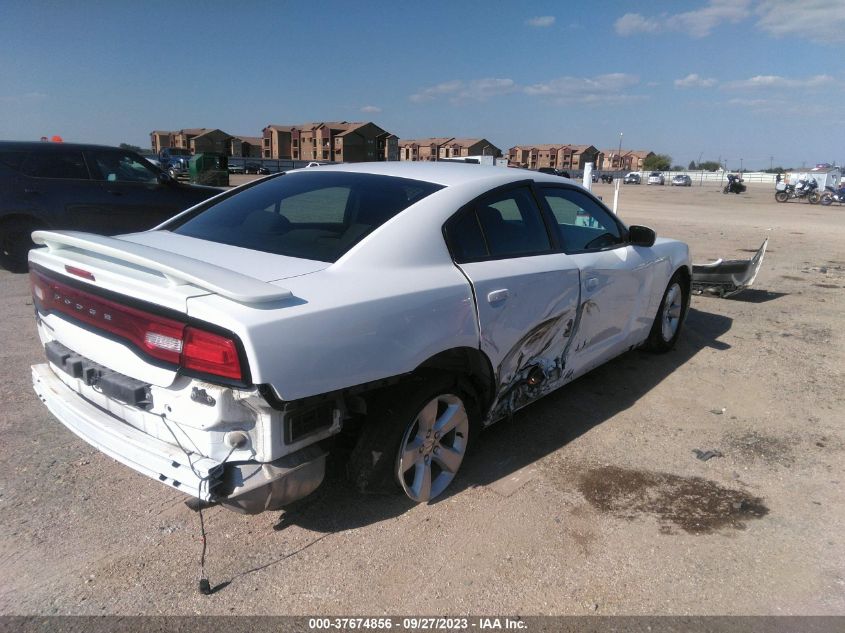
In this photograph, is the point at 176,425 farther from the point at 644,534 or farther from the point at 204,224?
the point at 644,534

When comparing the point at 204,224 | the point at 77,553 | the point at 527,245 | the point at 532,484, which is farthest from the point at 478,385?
the point at 77,553

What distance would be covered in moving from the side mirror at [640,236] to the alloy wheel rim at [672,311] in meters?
0.89

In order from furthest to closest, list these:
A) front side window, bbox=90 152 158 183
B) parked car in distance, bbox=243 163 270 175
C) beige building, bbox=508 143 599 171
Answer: beige building, bbox=508 143 599 171
parked car in distance, bbox=243 163 270 175
front side window, bbox=90 152 158 183

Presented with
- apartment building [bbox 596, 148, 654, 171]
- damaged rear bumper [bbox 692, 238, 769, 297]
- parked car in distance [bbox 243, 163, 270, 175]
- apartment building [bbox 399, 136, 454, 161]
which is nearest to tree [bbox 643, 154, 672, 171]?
apartment building [bbox 596, 148, 654, 171]

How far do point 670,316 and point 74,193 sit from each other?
715 centimetres

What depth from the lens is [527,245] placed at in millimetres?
3447

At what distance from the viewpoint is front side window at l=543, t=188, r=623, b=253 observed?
3.85 m

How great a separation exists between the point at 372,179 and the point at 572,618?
2.33 m

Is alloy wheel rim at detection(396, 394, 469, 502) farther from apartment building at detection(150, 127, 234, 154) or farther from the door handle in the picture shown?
apartment building at detection(150, 127, 234, 154)

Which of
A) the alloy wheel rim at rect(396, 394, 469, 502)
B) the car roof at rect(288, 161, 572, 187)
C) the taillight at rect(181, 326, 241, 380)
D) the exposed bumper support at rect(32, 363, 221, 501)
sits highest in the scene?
the car roof at rect(288, 161, 572, 187)

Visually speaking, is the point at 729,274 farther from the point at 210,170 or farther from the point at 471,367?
the point at 210,170

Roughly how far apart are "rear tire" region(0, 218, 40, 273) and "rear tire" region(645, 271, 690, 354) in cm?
726

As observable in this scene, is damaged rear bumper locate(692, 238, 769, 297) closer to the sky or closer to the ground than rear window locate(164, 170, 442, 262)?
closer to the ground

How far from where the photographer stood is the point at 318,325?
2.24 metres
